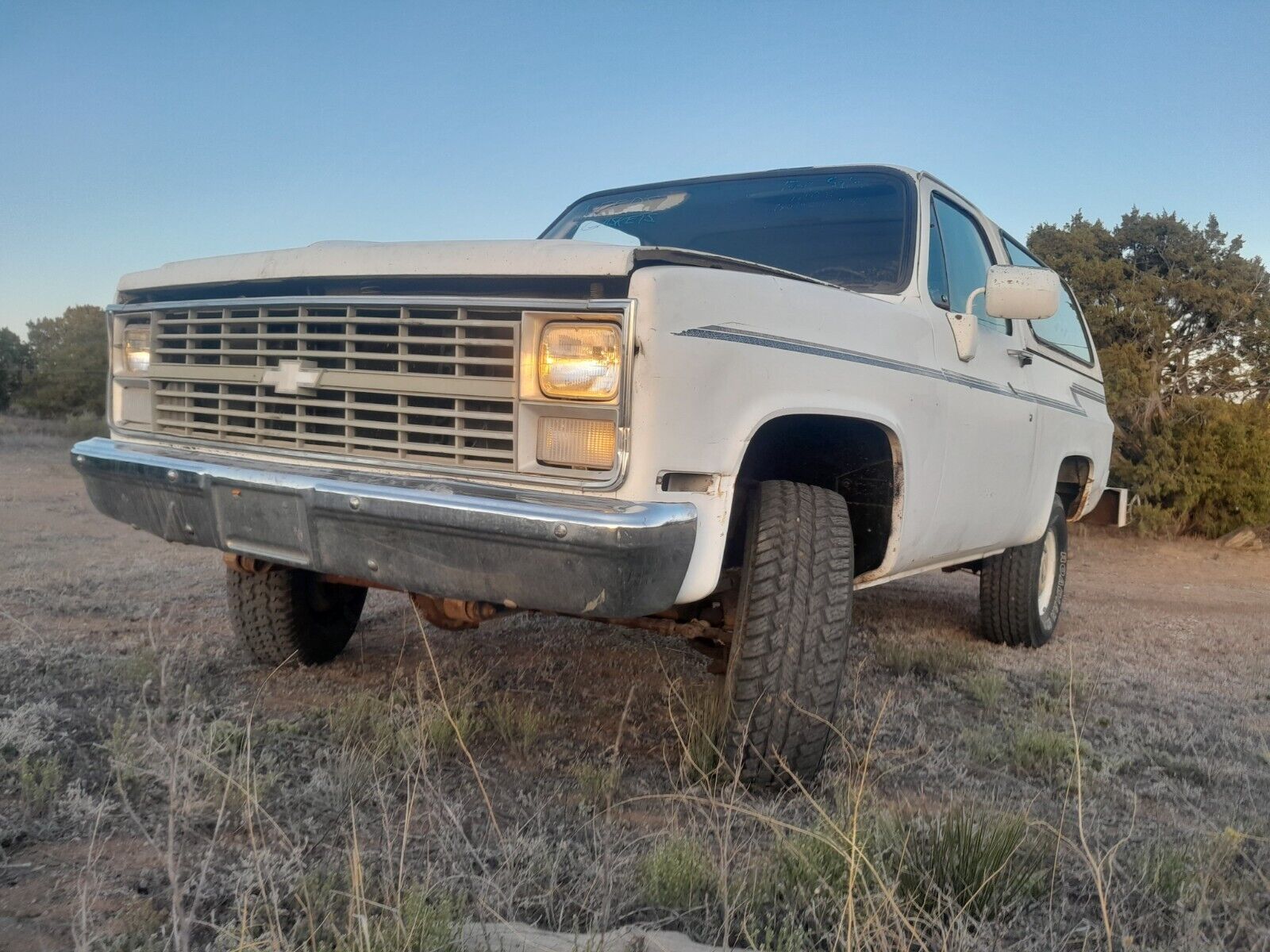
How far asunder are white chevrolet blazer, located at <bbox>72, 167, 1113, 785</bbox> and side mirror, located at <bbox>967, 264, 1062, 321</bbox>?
1cm

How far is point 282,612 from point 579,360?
1.81 metres

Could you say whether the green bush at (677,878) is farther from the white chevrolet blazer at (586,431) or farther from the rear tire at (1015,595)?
the rear tire at (1015,595)

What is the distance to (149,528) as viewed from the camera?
2768mm

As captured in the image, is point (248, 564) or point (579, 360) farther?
point (248, 564)

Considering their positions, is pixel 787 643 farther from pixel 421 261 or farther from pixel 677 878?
pixel 421 261

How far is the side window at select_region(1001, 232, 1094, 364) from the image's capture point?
15.1ft

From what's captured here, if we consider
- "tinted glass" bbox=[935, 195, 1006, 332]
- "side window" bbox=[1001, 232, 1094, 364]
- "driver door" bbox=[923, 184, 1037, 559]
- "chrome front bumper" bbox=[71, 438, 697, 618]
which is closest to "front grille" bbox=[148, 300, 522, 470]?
"chrome front bumper" bbox=[71, 438, 697, 618]

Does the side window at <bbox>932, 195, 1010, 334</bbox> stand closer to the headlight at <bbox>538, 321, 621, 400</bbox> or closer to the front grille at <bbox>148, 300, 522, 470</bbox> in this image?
the headlight at <bbox>538, 321, 621, 400</bbox>

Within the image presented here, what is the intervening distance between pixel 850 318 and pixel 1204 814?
1547 millimetres

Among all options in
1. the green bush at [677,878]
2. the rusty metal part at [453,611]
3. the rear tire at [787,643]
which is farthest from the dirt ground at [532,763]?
the rusty metal part at [453,611]

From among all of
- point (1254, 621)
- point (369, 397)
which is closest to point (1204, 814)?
point (369, 397)

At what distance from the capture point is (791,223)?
3518 millimetres

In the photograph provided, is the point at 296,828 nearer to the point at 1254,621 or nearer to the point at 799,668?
the point at 799,668

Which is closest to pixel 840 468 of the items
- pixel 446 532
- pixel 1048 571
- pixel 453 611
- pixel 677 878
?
pixel 453 611
